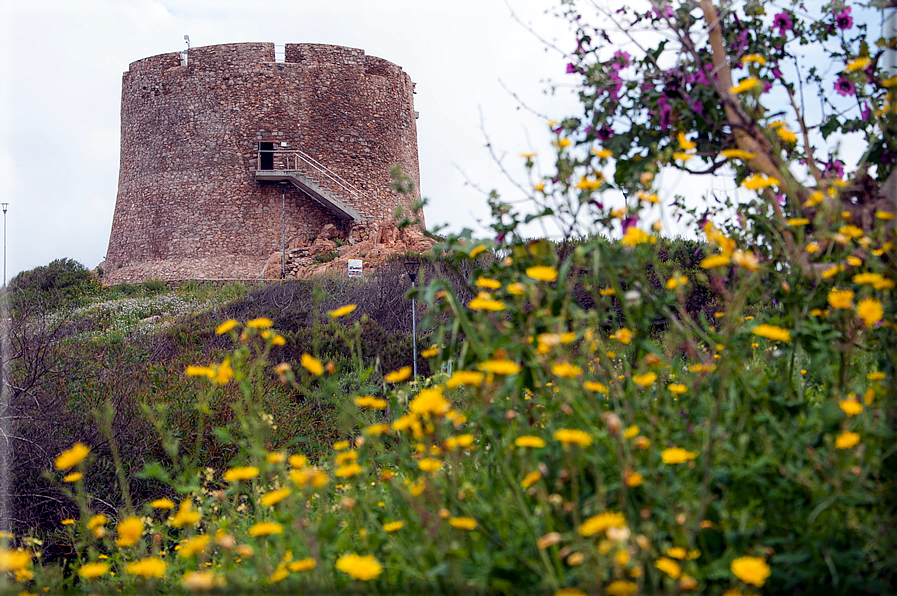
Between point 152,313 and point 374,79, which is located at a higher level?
point 374,79

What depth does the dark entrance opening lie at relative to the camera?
19.5 m

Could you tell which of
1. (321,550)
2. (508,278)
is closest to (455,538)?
(321,550)

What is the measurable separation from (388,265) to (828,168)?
39.0 feet

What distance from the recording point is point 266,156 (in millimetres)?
19578

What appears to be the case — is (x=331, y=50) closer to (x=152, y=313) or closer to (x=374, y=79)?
(x=374, y=79)

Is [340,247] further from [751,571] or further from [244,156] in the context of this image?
[751,571]

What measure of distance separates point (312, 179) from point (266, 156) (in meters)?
1.74

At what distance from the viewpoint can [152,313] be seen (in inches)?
528

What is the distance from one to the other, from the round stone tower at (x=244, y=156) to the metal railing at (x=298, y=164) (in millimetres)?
31

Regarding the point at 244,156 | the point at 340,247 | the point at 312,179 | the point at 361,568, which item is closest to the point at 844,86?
the point at 361,568

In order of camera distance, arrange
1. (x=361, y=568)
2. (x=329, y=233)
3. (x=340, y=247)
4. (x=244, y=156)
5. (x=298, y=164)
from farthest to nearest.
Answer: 1. (x=298, y=164)
2. (x=244, y=156)
3. (x=329, y=233)
4. (x=340, y=247)
5. (x=361, y=568)

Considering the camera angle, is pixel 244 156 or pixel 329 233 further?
pixel 244 156

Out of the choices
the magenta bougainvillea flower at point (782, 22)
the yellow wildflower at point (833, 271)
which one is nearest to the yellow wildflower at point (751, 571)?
the yellow wildflower at point (833, 271)

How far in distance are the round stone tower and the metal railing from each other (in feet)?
0.10
